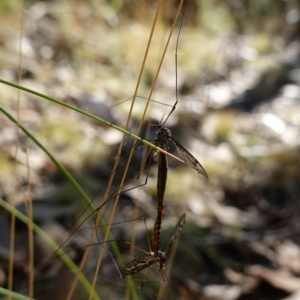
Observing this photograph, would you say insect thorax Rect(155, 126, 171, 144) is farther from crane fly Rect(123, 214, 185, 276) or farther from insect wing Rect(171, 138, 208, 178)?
crane fly Rect(123, 214, 185, 276)

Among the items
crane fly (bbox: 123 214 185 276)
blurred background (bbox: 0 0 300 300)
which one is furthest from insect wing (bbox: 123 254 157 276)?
blurred background (bbox: 0 0 300 300)

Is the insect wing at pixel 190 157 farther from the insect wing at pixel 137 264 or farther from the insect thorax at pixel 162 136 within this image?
the insect wing at pixel 137 264

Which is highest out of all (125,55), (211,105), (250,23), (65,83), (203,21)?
(250,23)

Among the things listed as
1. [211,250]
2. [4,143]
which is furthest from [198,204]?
[4,143]

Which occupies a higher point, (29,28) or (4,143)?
(29,28)

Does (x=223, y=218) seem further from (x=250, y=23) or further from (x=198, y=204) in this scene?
(x=250, y=23)

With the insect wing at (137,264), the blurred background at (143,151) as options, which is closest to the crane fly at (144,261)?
the insect wing at (137,264)

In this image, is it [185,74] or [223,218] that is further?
[185,74]
